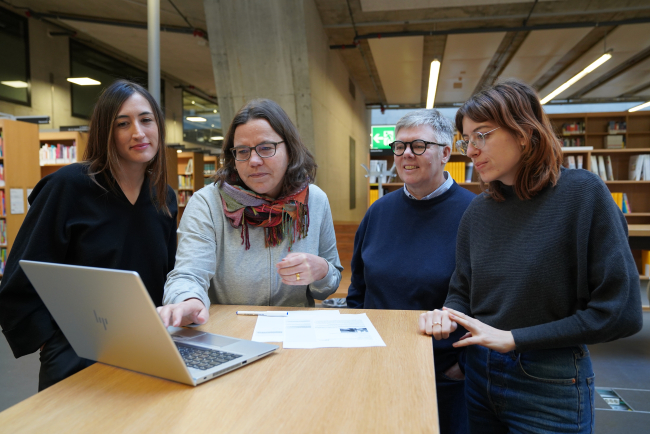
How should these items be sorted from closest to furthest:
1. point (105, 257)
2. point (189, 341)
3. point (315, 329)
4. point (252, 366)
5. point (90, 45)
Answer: point (252, 366), point (189, 341), point (315, 329), point (105, 257), point (90, 45)

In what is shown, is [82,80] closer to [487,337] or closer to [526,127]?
[526,127]

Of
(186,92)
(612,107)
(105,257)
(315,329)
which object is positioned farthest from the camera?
(612,107)

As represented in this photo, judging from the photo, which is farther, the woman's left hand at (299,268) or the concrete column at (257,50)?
the concrete column at (257,50)

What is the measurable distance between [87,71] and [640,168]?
10.8 meters

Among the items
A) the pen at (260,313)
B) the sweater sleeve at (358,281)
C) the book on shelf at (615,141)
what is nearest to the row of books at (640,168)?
the book on shelf at (615,141)

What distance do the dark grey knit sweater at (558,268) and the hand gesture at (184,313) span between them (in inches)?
31.2

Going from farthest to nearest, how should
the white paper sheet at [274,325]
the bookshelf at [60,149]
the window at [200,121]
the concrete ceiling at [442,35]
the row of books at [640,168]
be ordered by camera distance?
the window at [200,121] → the concrete ceiling at [442,35] → the bookshelf at [60,149] → the row of books at [640,168] → the white paper sheet at [274,325]

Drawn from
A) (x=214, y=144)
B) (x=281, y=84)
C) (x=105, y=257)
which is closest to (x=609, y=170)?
(x=281, y=84)

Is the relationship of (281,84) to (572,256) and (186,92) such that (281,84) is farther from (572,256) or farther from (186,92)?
(186,92)

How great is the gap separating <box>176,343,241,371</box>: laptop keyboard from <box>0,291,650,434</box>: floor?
97.5 inches

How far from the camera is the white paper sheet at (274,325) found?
1163mm

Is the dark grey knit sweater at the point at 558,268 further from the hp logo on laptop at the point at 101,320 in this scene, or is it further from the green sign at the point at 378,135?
the green sign at the point at 378,135

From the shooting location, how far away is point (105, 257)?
154 centimetres

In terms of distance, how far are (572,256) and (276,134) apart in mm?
1033
